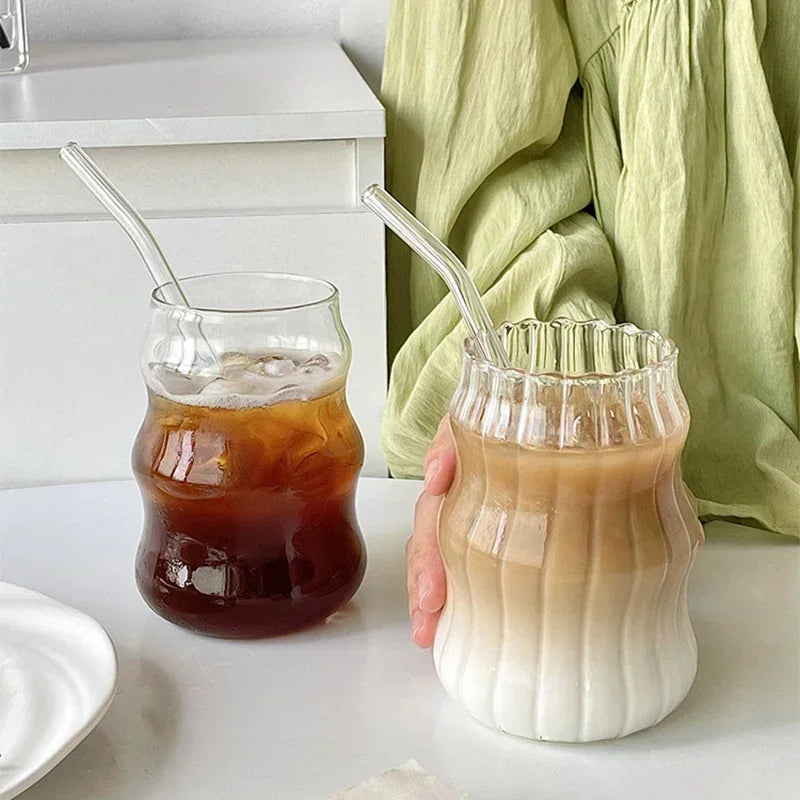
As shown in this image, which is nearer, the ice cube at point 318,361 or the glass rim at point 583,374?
the glass rim at point 583,374

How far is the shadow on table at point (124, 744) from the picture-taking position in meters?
0.54

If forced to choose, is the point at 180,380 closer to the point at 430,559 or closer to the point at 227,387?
the point at 227,387

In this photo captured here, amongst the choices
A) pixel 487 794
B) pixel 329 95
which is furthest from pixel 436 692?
pixel 329 95

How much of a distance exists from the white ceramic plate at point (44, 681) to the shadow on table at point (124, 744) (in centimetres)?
2

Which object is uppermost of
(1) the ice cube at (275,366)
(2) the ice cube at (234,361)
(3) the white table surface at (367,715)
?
(2) the ice cube at (234,361)

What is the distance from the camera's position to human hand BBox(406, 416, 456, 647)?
619 millimetres

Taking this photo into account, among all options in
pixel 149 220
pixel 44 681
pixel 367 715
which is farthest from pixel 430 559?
pixel 149 220

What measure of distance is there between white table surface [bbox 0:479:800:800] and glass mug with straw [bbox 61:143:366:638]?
0.09ft

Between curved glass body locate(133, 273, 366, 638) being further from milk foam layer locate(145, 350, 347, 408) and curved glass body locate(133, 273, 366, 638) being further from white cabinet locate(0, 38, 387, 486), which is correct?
white cabinet locate(0, 38, 387, 486)

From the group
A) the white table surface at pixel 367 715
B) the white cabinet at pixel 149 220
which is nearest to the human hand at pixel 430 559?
the white table surface at pixel 367 715

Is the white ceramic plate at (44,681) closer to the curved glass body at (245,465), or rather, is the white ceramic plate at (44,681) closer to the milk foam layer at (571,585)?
the curved glass body at (245,465)

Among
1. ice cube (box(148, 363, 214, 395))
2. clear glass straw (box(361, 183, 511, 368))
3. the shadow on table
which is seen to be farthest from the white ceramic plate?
clear glass straw (box(361, 183, 511, 368))

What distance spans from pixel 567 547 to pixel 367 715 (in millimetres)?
125

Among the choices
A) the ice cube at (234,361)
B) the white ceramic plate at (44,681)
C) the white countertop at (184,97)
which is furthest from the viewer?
the white countertop at (184,97)
